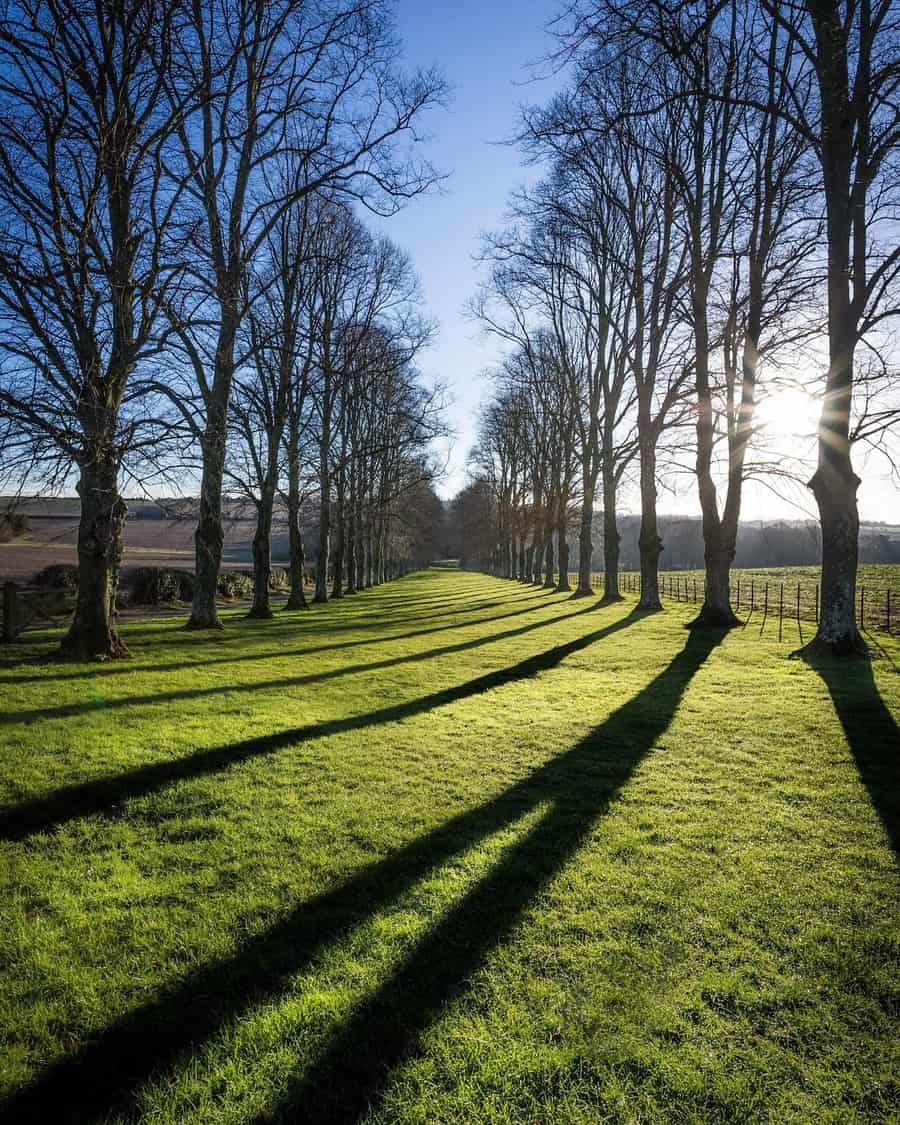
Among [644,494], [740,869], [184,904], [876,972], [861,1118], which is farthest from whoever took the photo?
[644,494]

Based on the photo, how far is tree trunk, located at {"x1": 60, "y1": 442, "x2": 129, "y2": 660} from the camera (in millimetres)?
8906

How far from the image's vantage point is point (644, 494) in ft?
63.0

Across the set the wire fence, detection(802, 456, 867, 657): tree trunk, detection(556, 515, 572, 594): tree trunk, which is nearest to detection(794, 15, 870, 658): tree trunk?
detection(802, 456, 867, 657): tree trunk

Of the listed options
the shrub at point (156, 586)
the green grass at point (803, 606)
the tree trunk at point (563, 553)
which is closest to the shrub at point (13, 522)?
the green grass at point (803, 606)

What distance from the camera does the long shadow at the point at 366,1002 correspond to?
1.98 metres

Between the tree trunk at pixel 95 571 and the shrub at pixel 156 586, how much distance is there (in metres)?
13.8

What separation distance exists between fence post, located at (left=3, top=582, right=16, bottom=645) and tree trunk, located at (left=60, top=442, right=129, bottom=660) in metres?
2.61

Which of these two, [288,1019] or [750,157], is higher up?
[750,157]

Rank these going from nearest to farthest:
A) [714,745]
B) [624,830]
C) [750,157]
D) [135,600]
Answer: [624,830] → [714,745] → [750,157] → [135,600]

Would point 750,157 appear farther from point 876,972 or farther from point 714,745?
point 876,972

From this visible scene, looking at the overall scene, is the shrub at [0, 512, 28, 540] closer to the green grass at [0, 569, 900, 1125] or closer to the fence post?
the green grass at [0, 569, 900, 1125]

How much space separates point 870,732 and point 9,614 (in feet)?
45.7

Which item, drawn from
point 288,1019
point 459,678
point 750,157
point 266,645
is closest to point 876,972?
point 288,1019

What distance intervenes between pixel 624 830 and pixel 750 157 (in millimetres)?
15664
